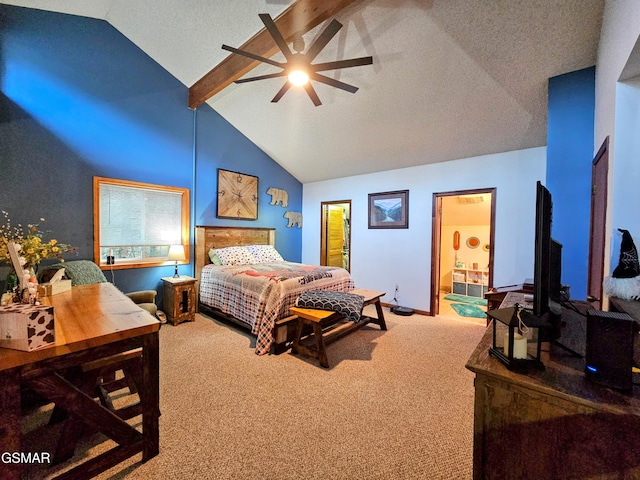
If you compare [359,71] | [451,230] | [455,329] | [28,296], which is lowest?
[455,329]

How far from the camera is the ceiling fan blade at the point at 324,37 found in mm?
1930

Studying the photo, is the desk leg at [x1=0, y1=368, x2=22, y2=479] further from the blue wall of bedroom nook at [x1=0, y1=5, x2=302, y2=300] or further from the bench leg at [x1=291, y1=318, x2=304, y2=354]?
the blue wall of bedroom nook at [x1=0, y1=5, x2=302, y2=300]

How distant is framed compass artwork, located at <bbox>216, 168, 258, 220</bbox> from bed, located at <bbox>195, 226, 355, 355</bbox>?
0.26 meters

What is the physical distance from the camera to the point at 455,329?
3.53 m

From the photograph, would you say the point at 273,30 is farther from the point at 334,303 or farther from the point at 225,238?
the point at 225,238

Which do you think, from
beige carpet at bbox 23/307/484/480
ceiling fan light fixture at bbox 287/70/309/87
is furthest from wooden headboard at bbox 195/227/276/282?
ceiling fan light fixture at bbox 287/70/309/87

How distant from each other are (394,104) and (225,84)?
2.16 meters

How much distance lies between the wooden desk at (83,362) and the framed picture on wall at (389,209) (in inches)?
152

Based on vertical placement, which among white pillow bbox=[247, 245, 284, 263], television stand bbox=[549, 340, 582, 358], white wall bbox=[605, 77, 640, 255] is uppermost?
white wall bbox=[605, 77, 640, 255]

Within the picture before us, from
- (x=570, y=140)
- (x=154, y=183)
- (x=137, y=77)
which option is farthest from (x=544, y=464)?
(x=137, y=77)

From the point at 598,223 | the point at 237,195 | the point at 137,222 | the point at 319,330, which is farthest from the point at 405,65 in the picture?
the point at 137,222

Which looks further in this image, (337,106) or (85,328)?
(337,106)

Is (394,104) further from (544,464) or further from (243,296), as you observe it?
(544,464)

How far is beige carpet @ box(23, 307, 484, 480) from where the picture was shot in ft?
4.61
